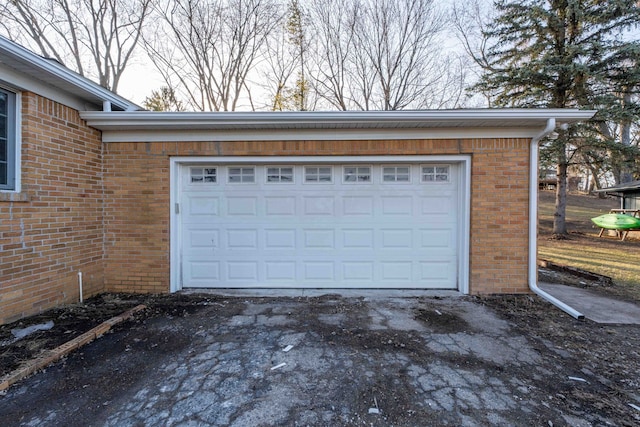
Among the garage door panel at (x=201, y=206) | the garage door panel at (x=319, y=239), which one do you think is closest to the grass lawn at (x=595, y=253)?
the garage door panel at (x=319, y=239)

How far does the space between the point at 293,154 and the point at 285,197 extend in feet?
2.33

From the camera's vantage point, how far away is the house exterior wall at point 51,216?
3.35m

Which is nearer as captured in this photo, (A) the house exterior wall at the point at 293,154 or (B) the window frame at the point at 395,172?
(A) the house exterior wall at the point at 293,154

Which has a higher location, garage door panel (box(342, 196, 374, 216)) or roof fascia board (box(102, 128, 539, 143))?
roof fascia board (box(102, 128, 539, 143))

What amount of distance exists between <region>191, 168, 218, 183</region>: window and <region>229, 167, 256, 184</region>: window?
0.26 metres

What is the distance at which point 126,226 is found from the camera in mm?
4520

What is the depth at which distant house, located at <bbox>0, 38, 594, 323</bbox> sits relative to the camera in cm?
404

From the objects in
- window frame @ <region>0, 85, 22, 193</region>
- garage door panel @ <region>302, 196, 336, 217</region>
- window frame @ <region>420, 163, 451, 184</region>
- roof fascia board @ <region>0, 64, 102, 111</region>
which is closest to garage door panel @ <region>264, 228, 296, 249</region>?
garage door panel @ <region>302, 196, 336, 217</region>

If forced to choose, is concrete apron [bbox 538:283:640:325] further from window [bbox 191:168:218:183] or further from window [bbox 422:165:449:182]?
window [bbox 191:168:218:183]

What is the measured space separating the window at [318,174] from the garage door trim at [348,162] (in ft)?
0.46

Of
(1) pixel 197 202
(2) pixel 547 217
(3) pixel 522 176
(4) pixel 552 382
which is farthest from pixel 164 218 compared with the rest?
(2) pixel 547 217

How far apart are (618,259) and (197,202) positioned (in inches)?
402

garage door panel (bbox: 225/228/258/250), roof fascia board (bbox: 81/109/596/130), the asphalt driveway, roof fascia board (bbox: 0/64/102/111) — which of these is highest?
roof fascia board (bbox: 0/64/102/111)

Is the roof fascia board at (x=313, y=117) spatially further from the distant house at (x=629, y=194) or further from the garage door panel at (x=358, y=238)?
the distant house at (x=629, y=194)
